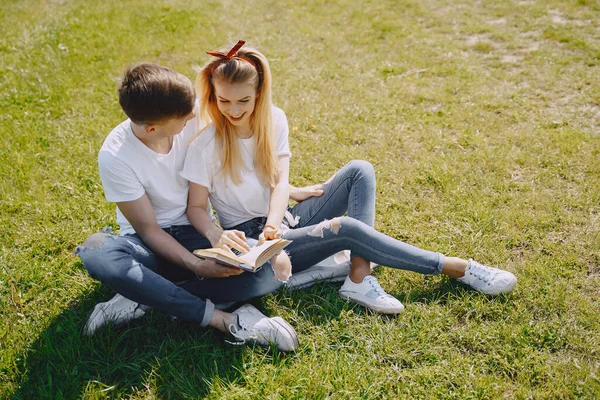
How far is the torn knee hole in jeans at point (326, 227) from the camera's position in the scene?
3.35 m

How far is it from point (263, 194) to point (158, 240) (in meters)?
0.79

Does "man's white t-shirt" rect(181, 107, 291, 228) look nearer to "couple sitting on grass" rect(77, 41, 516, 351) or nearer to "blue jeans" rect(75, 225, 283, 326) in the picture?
"couple sitting on grass" rect(77, 41, 516, 351)

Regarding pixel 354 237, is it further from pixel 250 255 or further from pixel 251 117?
pixel 251 117

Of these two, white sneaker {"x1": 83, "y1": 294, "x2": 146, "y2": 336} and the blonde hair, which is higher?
the blonde hair

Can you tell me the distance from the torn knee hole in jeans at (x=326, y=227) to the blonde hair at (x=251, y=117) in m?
0.46

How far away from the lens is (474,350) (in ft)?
10.3

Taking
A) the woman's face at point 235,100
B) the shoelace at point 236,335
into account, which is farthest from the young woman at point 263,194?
the shoelace at point 236,335

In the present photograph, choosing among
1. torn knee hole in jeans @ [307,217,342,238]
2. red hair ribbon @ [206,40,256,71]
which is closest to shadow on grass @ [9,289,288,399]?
torn knee hole in jeans @ [307,217,342,238]

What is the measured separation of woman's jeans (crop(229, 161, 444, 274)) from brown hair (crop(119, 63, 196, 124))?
966mm

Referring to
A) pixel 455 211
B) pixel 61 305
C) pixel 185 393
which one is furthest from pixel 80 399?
pixel 455 211

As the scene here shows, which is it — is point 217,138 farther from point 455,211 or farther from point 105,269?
point 455,211

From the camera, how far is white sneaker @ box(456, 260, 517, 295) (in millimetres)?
3395

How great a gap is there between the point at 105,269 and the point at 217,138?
1.10 m

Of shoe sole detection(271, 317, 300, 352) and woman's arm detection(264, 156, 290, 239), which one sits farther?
woman's arm detection(264, 156, 290, 239)
